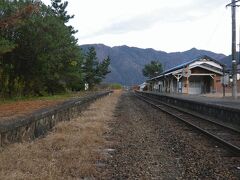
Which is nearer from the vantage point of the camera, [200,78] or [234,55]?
[234,55]

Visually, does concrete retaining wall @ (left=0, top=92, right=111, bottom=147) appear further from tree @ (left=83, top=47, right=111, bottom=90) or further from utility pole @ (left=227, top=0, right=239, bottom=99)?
tree @ (left=83, top=47, right=111, bottom=90)

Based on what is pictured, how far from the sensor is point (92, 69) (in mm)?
90125

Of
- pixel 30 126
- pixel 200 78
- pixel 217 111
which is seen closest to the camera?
pixel 30 126

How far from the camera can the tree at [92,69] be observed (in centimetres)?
8644

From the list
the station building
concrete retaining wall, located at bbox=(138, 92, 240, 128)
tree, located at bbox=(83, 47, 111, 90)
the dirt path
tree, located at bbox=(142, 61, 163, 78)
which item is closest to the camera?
the dirt path

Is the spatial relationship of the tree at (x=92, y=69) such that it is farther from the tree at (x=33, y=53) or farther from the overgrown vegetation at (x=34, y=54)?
the tree at (x=33, y=53)

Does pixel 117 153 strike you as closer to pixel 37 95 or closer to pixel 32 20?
pixel 32 20

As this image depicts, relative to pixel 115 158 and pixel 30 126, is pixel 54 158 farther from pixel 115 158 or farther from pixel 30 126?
pixel 30 126

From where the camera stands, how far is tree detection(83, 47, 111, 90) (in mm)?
86438

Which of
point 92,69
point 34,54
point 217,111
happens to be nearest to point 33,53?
point 34,54

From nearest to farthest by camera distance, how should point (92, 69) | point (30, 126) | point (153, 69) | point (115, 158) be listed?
point (115, 158) → point (30, 126) → point (92, 69) → point (153, 69)

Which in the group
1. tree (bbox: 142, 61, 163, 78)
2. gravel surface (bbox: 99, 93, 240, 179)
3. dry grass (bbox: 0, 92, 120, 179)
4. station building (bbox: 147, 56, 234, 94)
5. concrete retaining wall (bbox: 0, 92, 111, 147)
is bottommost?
gravel surface (bbox: 99, 93, 240, 179)

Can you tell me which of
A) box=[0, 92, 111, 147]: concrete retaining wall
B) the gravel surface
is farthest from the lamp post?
the gravel surface

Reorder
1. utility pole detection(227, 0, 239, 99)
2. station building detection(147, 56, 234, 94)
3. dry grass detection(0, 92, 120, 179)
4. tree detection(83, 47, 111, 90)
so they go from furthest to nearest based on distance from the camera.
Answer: tree detection(83, 47, 111, 90) < station building detection(147, 56, 234, 94) < utility pole detection(227, 0, 239, 99) < dry grass detection(0, 92, 120, 179)
